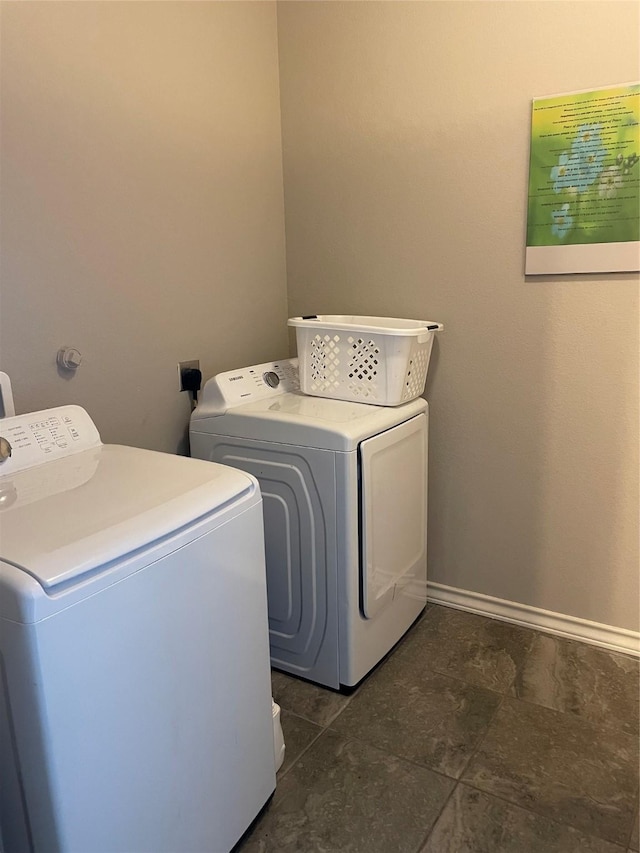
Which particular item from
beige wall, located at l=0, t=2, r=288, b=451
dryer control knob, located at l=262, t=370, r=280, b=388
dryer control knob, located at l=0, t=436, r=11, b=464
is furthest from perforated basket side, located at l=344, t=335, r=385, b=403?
dryer control knob, located at l=0, t=436, r=11, b=464

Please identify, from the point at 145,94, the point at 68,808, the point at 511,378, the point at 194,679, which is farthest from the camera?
the point at 511,378

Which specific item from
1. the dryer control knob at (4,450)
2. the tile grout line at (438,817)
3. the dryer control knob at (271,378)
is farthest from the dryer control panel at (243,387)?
the tile grout line at (438,817)

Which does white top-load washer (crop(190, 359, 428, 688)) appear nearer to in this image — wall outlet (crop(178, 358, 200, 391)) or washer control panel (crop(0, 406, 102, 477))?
wall outlet (crop(178, 358, 200, 391))

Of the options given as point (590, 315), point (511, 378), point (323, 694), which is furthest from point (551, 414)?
point (323, 694)

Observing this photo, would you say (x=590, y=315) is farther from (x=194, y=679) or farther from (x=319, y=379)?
Result: (x=194, y=679)

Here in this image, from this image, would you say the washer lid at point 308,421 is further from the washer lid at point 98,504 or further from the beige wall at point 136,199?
the washer lid at point 98,504

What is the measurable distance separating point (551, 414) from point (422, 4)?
138 centimetres

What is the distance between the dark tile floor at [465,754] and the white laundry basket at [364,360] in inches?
34.4

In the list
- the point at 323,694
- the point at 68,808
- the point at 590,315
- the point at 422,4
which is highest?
the point at 422,4

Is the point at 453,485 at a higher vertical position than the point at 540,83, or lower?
lower

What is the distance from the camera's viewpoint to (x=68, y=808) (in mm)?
921

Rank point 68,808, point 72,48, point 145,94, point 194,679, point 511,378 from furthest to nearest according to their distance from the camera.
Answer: point 511,378, point 145,94, point 72,48, point 194,679, point 68,808

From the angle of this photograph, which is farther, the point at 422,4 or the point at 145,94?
the point at 422,4

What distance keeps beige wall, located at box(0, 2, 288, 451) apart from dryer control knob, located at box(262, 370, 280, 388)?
0.19 meters
